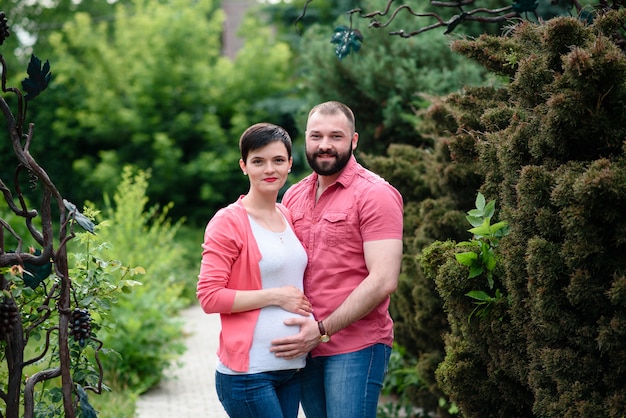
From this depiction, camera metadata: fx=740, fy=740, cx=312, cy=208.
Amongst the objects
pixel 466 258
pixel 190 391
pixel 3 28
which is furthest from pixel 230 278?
pixel 190 391

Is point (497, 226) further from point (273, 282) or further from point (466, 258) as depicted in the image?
point (273, 282)

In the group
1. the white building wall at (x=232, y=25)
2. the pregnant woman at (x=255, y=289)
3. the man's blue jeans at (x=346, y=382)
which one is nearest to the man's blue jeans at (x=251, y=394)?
the pregnant woman at (x=255, y=289)

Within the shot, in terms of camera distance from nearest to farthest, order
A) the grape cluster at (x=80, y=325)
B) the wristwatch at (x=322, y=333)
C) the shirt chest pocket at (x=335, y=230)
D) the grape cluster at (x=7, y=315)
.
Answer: the grape cluster at (x=7, y=315) → the grape cluster at (x=80, y=325) → the wristwatch at (x=322, y=333) → the shirt chest pocket at (x=335, y=230)

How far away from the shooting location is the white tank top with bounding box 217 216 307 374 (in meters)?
2.91

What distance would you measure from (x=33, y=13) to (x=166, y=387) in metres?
20.0

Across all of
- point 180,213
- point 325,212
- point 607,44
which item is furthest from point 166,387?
point 180,213

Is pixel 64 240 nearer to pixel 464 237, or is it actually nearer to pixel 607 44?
pixel 607 44

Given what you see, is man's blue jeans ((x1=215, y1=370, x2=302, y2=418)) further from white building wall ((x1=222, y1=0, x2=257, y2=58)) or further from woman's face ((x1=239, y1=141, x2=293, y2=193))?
white building wall ((x1=222, y1=0, x2=257, y2=58))

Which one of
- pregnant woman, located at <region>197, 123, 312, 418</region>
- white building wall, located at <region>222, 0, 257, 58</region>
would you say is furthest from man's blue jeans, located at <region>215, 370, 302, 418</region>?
white building wall, located at <region>222, 0, 257, 58</region>

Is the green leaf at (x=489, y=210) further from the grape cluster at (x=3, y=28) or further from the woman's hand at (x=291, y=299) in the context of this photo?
the grape cluster at (x=3, y=28)

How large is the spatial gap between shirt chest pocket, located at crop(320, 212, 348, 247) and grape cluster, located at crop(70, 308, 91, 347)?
101cm

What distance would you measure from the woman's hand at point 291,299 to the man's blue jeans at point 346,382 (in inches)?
11.2

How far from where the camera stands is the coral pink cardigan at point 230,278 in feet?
9.41

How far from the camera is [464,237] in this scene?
4336 millimetres
